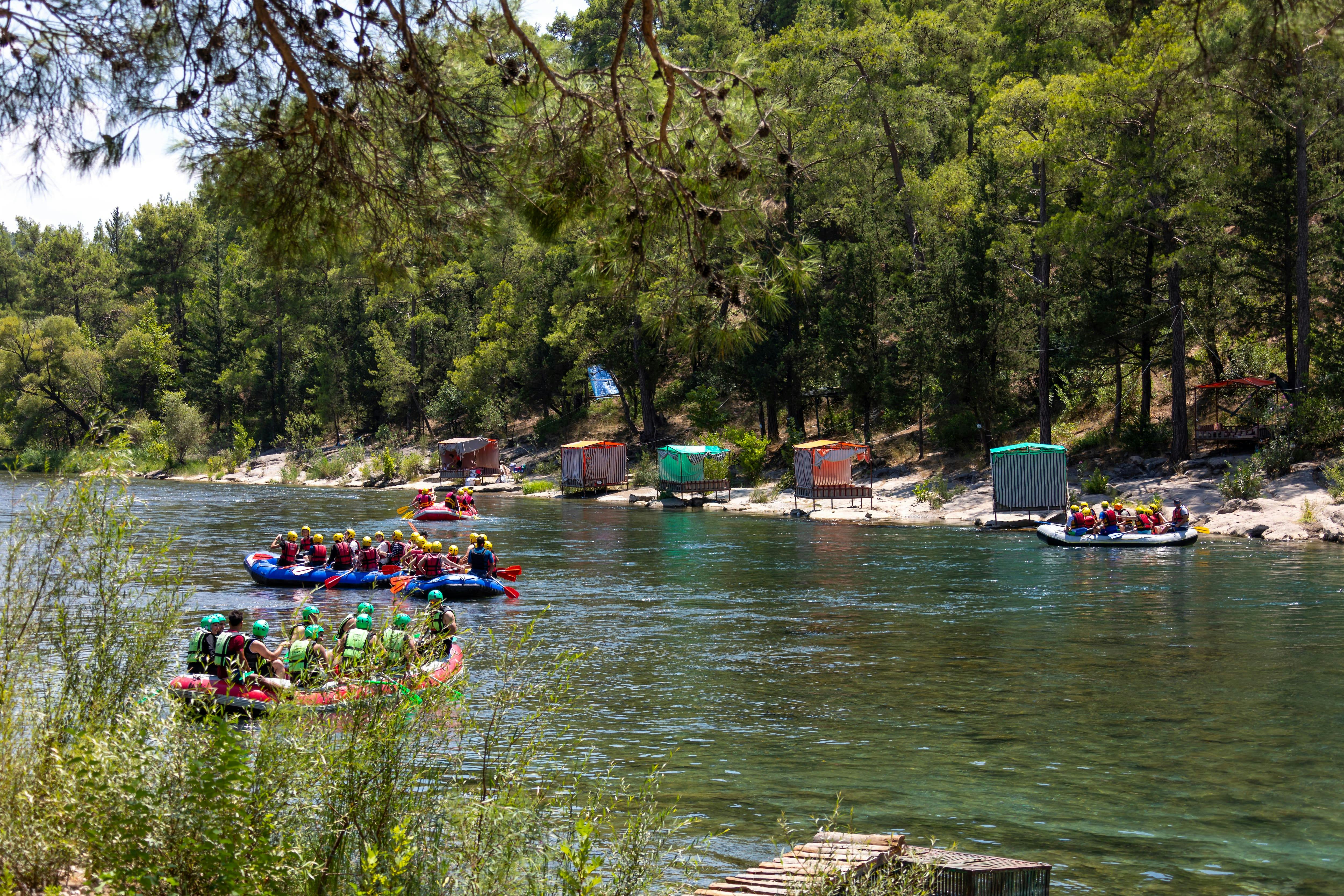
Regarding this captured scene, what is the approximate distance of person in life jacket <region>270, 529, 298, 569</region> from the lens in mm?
25344

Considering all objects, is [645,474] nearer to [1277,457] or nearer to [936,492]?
[936,492]

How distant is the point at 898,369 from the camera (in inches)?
1762

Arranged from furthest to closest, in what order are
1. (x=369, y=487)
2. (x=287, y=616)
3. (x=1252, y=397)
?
(x=369, y=487) → (x=1252, y=397) → (x=287, y=616)

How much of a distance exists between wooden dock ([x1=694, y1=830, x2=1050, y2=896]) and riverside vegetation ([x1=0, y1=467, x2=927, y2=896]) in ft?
0.78

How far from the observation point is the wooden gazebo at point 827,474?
42.0 m

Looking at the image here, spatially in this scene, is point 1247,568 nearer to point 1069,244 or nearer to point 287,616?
point 1069,244

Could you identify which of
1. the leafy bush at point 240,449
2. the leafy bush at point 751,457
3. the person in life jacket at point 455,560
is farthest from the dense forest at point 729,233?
the person in life jacket at point 455,560

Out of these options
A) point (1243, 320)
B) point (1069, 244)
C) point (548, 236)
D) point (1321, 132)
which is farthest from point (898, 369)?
point (548, 236)

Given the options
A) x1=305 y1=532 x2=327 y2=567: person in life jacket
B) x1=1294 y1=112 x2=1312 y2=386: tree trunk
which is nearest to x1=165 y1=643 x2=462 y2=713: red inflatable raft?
x1=305 y1=532 x2=327 y2=567: person in life jacket

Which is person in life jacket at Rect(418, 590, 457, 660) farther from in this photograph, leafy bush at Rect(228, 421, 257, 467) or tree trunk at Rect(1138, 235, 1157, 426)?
leafy bush at Rect(228, 421, 257, 467)

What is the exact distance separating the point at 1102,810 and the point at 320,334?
70.6 meters

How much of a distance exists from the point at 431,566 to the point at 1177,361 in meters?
24.8

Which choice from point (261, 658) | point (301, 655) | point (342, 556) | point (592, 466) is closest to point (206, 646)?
point (261, 658)

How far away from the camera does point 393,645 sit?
679cm
